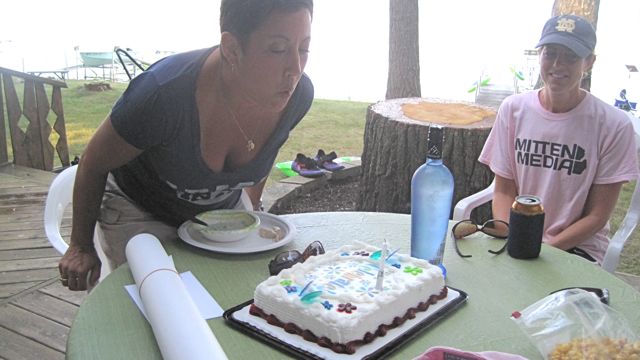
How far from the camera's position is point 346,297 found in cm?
105

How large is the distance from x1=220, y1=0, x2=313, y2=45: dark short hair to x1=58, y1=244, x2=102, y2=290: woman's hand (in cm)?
79

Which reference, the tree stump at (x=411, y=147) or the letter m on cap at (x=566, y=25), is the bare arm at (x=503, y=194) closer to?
the letter m on cap at (x=566, y=25)

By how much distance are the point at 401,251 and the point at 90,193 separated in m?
0.88

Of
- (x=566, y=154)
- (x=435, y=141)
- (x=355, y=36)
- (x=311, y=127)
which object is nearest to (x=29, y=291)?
(x=435, y=141)

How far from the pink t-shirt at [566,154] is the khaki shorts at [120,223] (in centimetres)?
128

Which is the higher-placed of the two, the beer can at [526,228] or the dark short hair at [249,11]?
Result: the dark short hair at [249,11]

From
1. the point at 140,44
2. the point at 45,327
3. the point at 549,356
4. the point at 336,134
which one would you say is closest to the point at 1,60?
the point at 140,44

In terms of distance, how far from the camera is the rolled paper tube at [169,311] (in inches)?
34.4

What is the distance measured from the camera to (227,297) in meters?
1.20

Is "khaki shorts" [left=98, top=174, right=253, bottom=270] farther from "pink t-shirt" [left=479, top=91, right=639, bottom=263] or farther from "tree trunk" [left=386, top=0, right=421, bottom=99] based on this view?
"tree trunk" [left=386, top=0, right=421, bottom=99]

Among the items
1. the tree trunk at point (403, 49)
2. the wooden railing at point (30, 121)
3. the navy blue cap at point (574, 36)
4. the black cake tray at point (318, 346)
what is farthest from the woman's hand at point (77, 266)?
the tree trunk at point (403, 49)

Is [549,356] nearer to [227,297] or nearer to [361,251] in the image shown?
[361,251]

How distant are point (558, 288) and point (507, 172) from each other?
855 millimetres

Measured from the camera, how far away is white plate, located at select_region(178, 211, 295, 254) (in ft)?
4.69
